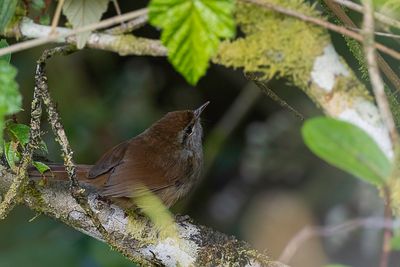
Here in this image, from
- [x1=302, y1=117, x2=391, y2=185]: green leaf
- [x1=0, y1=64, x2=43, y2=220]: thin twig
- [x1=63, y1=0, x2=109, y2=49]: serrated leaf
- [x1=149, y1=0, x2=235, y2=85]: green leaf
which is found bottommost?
[x1=0, y1=64, x2=43, y2=220]: thin twig

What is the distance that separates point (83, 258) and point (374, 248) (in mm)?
2048

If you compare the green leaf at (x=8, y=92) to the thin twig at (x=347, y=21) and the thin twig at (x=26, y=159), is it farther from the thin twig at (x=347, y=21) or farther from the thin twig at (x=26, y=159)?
the thin twig at (x=347, y=21)

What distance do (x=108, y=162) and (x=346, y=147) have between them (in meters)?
2.76

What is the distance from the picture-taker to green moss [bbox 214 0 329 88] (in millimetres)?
2600

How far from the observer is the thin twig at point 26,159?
277cm

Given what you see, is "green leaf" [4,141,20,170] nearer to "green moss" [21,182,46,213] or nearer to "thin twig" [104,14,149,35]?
"green moss" [21,182,46,213]

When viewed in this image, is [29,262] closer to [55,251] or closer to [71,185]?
[55,251]

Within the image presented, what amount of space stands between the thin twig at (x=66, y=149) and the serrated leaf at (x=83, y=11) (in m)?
0.24

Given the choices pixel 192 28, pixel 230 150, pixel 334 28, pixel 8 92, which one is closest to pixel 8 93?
pixel 8 92

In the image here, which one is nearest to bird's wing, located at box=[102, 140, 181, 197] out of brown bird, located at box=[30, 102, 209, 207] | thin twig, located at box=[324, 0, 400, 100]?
brown bird, located at box=[30, 102, 209, 207]

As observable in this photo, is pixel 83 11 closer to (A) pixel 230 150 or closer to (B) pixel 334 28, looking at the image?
(B) pixel 334 28

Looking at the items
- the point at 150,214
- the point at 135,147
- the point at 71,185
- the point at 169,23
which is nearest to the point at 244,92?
the point at 135,147

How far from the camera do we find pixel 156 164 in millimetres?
4125

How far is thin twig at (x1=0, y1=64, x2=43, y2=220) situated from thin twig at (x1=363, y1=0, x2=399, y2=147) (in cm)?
146
